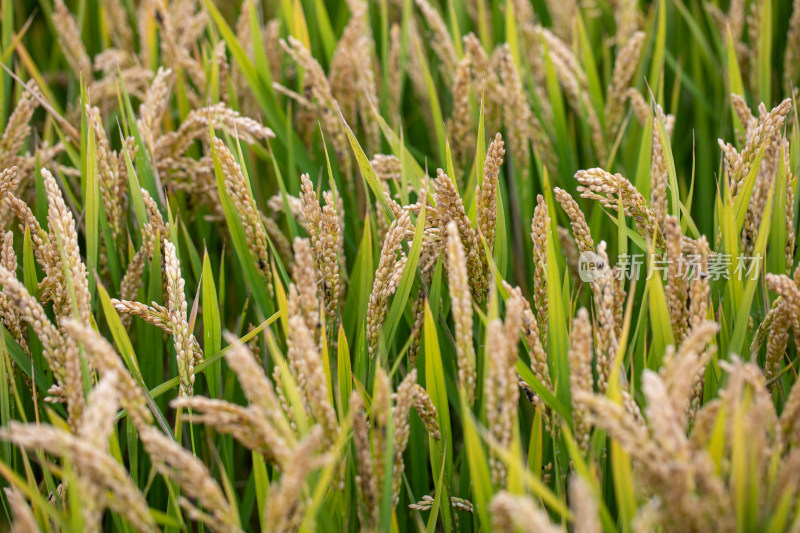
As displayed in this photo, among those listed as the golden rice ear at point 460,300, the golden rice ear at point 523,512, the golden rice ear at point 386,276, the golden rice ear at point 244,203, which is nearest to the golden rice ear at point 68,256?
the golden rice ear at point 244,203

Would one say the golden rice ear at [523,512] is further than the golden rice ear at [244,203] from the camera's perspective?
No

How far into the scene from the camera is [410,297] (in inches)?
58.7

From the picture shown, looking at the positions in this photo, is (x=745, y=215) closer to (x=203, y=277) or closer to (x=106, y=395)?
(x=203, y=277)

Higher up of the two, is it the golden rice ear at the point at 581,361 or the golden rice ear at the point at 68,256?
the golden rice ear at the point at 68,256

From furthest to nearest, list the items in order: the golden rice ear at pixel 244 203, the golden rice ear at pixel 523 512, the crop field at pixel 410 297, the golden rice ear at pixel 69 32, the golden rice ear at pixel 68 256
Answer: the golden rice ear at pixel 69 32
the golden rice ear at pixel 244 203
the golden rice ear at pixel 68 256
the crop field at pixel 410 297
the golden rice ear at pixel 523 512

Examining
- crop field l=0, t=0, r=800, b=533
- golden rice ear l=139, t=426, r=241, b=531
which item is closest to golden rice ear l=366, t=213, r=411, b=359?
crop field l=0, t=0, r=800, b=533

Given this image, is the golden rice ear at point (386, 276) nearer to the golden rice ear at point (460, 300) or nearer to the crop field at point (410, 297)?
the crop field at point (410, 297)

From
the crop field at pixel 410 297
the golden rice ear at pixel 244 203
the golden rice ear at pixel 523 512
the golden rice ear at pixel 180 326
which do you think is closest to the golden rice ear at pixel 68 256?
the crop field at pixel 410 297

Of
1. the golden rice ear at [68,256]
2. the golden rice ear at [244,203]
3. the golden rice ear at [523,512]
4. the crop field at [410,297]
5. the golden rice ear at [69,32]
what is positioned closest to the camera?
the golden rice ear at [523,512]

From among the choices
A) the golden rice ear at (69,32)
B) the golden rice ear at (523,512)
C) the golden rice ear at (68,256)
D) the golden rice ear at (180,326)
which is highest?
the golden rice ear at (69,32)

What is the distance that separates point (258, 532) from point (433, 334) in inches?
33.5

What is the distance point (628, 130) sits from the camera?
6.71 feet

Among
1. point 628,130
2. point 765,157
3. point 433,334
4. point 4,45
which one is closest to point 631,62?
point 628,130

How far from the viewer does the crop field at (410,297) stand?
0.91 m
